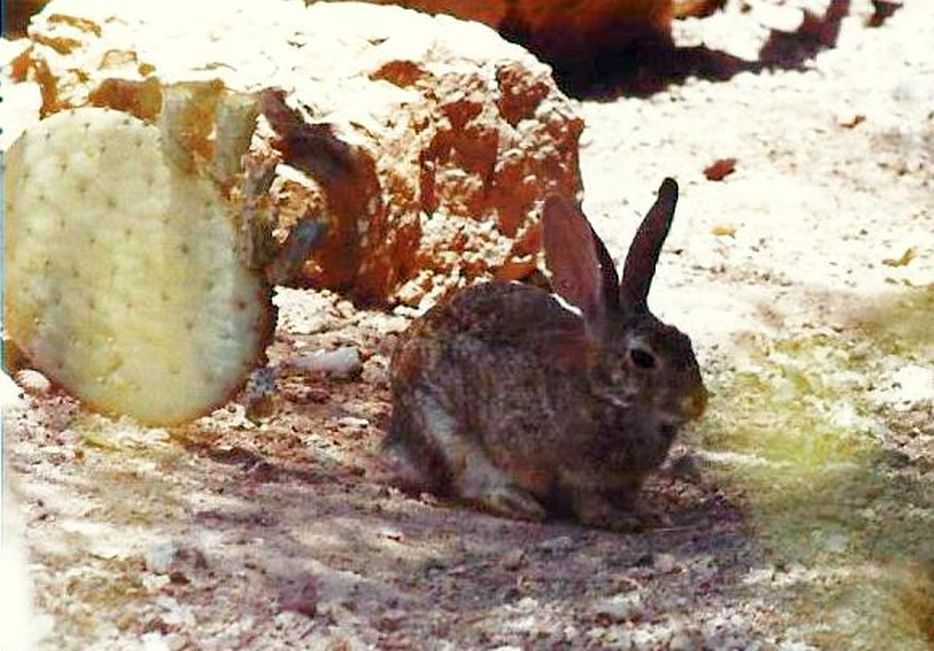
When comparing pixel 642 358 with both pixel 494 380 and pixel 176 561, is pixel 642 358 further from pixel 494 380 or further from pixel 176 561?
pixel 176 561

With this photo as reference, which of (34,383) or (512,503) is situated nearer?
(512,503)

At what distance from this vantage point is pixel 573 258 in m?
5.61

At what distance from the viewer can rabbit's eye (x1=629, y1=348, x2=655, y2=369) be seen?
17.7ft

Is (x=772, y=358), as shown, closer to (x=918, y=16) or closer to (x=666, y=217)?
(x=666, y=217)

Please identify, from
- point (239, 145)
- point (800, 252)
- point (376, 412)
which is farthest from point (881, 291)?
point (239, 145)

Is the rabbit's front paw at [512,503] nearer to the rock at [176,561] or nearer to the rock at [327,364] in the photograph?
the rock at [327,364]

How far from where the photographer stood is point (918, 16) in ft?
36.3

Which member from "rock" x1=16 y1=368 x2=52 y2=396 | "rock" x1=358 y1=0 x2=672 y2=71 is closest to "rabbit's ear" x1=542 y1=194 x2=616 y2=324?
"rock" x1=16 y1=368 x2=52 y2=396

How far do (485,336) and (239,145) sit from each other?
898mm

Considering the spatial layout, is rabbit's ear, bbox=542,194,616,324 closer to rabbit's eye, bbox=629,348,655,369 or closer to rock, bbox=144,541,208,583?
rabbit's eye, bbox=629,348,655,369

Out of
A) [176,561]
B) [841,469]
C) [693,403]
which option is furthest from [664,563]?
[176,561]

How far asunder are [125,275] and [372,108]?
165cm

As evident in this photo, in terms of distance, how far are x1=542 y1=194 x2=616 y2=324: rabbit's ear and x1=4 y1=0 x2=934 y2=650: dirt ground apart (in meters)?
0.64

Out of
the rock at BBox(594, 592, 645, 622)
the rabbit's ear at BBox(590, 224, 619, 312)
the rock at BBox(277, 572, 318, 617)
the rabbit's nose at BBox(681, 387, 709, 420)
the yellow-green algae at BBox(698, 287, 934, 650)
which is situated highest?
the rabbit's ear at BBox(590, 224, 619, 312)
